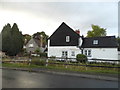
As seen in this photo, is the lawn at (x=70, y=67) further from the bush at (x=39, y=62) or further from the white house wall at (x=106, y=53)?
the white house wall at (x=106, y=53)

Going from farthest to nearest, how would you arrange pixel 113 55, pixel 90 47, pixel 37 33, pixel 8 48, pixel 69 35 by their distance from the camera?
pixel 37 33, pixel 8 48, pixel 69 35, pixel 90 47, pixel 113 55

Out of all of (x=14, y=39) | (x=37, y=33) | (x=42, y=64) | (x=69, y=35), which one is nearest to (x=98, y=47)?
(x=69, y=35)

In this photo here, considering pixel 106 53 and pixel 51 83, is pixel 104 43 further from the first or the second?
pixel 51 83

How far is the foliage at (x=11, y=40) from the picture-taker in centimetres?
3725

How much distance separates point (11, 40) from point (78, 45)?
19.4 metres

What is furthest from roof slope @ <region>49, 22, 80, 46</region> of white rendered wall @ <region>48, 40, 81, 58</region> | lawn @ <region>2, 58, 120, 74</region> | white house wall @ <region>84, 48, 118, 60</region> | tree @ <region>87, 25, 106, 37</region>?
tree @ <region>87, 25, 106, 37</region>

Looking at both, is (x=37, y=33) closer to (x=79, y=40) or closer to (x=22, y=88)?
(x=79, y=40)

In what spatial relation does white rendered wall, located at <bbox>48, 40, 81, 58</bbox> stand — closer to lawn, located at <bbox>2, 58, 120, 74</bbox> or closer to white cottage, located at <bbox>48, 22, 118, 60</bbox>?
white cottage, located at <bbox>48, 22, 118, 60</bbox>

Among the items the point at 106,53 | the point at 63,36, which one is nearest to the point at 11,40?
the point at 63,36

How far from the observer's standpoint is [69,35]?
98.0 ft

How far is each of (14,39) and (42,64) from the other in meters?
24.6

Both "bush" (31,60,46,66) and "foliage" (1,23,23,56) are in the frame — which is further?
"foliage" (1,23,23,56)

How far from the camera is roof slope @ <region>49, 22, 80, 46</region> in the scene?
29.1 meters

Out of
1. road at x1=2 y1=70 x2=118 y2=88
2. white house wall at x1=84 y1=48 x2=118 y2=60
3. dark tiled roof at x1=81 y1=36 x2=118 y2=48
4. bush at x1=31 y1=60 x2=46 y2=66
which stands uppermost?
dark tiled roof at x1=81 y1=36 x2=118 y2=48
